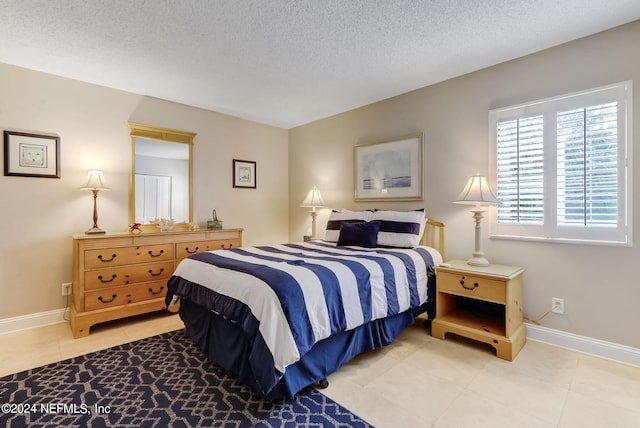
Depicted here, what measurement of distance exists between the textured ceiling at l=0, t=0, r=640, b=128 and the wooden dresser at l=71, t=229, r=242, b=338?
161 centimetres

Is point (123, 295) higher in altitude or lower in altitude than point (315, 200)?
lower

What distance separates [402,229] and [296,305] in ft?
5.46

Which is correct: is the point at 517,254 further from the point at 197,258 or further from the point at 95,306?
the point at 95,306

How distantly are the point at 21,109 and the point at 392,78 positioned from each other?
356cm

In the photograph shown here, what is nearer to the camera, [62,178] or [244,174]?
[62,178]

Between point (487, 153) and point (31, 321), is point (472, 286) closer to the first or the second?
point (487, 153)

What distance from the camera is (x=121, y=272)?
290cm

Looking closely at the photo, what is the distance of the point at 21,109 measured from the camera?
281cm

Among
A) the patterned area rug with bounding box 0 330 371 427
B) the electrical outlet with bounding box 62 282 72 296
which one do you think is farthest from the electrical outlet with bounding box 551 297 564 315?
the electrical outlet with bounding box 62 282 72 296

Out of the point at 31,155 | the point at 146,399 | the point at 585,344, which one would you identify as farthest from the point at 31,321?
the point at 585,344

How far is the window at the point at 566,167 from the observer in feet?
7.24

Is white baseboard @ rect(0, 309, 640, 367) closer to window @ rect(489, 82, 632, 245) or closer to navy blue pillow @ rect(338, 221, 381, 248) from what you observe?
window @ rect(489, 82, 632, 245)

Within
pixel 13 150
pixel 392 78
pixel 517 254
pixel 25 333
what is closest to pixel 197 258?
pixel 25 333

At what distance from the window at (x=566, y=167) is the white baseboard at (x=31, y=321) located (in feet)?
14.1
